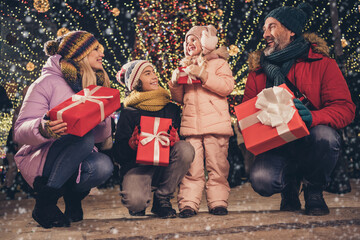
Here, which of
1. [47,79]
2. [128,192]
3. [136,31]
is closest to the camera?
[47,79]

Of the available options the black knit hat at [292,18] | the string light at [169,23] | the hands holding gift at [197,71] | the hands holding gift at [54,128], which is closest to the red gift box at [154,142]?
the hands holding gift at [197,71]

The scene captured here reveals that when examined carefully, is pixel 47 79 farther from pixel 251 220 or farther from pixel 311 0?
pixel 311 0

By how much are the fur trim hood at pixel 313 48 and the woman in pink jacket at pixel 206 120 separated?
0.24 metres

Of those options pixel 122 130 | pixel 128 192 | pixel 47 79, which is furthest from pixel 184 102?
pixel 47 79

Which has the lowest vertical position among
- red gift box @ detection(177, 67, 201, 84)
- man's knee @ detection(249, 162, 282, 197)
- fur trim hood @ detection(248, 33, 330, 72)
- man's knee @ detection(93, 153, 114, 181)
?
man's knee @ detection(249, 162, 282, 197)

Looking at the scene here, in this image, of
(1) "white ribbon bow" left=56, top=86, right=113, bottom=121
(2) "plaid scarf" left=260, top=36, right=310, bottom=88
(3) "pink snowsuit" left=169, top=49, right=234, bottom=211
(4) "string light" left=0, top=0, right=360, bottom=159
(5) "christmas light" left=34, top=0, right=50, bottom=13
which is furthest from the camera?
(4) "string light" left=0, top=0, right=360, bottom=159

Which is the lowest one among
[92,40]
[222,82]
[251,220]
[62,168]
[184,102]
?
[251,220]

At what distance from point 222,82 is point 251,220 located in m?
1.14

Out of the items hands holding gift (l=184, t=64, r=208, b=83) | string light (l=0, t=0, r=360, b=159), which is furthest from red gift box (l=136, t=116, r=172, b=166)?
string light (l=0, t=0, r=360, b=159)

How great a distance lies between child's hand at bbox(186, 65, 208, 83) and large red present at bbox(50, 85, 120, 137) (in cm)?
65

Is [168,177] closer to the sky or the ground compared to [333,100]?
closer to the ground

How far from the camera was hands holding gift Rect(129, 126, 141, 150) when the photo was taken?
103 inches

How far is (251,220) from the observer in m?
2.32

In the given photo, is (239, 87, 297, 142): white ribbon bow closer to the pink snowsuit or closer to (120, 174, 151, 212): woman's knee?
the pink snowsuit
